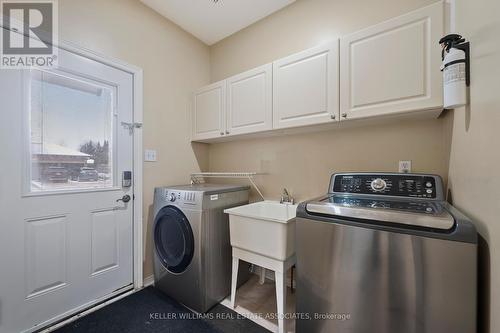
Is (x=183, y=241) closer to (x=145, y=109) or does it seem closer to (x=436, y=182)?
(x=145, y=109)

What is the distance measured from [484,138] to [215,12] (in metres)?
2.40

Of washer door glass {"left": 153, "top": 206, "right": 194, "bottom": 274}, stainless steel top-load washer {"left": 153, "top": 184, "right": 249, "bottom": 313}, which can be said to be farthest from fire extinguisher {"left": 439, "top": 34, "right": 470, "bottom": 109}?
washer door glass {"left": 153, "top": 206, "right": 194, "bottom": 274}

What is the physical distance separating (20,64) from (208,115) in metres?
1.44

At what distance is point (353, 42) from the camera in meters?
1.45

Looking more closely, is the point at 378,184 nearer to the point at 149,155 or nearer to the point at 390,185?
the point at 390,185

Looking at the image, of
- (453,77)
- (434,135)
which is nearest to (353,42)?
(453,77)

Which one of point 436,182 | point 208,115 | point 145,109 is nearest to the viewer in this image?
point 436,182

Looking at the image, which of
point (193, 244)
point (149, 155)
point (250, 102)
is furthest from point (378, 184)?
point (149, 155)

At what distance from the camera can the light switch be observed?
2088 mm

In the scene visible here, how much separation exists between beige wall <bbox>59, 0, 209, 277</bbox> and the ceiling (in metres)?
0.12

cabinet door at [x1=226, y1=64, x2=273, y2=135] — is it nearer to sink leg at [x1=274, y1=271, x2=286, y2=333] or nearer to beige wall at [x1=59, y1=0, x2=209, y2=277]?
beige wall at [x1=59, y1=0, x2=209, y2=277]

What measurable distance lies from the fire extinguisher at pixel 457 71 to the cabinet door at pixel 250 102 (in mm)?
1171

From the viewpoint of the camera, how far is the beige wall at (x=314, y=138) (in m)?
1.52

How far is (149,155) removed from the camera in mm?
2115
